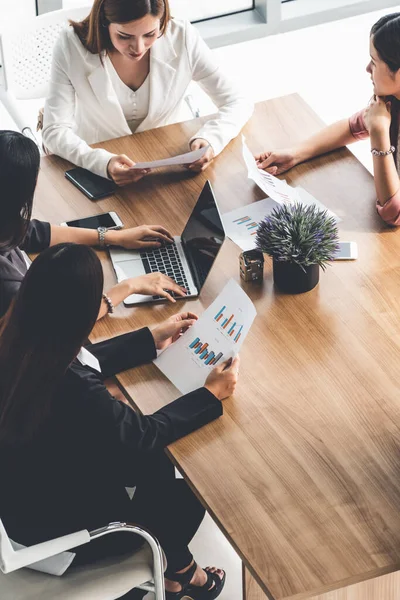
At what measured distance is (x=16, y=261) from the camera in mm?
2465

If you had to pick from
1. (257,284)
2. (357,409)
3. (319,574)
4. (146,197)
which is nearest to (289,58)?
(146,197)

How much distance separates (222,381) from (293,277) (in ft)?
1.35

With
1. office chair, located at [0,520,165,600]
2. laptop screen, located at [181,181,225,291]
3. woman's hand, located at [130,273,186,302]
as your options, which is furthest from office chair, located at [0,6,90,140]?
office chair, located at [0,520,165,600]

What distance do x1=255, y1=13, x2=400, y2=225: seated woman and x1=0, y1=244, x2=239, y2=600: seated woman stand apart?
0.75 meters

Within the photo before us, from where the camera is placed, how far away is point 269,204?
272 centimetres

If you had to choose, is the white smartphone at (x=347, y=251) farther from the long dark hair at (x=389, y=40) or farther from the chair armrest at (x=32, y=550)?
the chair armrest at (x=32, y=550)

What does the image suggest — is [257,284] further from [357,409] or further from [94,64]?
[94,64]

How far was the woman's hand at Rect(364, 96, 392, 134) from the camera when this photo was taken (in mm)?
2732

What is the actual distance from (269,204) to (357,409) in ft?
2.81

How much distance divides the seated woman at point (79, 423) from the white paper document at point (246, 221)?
392 millimetres

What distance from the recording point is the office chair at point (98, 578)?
6.44 ft

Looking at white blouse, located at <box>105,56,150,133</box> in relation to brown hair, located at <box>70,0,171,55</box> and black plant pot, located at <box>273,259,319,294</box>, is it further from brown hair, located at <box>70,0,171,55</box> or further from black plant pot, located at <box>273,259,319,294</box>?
black plant pot, located at <box>273,259,319,294</box>

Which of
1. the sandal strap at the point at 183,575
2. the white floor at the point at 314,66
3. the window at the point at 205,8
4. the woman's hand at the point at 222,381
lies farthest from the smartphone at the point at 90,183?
the window at the point at 205,8

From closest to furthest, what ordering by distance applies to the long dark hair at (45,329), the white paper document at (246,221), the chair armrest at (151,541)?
the long dark hair at (45,329), the chair armrest at (151,541), the white paper document at (246,221)
